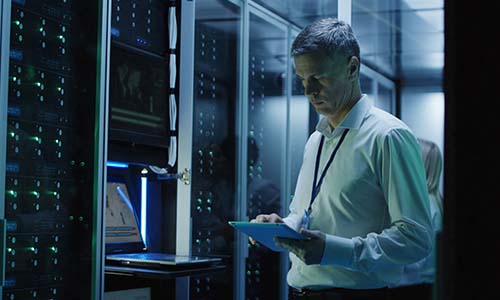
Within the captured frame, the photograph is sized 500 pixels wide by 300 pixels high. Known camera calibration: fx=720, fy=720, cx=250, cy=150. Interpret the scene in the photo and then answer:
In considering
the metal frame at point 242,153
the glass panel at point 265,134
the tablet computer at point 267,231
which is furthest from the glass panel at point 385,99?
the tablet computer at point 267,231

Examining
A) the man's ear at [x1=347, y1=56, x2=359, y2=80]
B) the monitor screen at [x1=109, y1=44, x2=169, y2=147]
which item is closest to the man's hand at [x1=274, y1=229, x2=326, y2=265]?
the man's ear at [x1=347, y1=56, x2=359, y2=80]

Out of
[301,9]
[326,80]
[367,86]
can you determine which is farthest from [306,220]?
[367,86]

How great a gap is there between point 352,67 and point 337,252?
557 millimetres

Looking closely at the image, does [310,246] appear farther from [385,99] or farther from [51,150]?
[385,99]

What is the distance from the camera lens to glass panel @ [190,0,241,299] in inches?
161

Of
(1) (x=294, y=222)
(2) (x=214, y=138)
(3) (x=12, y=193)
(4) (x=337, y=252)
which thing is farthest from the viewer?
(2) (x=214, y=138)

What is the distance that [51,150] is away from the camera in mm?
2818

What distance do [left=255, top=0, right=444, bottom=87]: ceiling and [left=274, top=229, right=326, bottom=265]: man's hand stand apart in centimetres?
254

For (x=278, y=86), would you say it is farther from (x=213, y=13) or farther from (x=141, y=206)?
(x=141, y=206)

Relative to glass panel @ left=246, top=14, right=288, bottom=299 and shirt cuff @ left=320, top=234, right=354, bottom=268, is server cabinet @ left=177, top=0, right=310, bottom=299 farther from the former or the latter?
shirt cuff @ left=320, top=234, right=354, bottom=268

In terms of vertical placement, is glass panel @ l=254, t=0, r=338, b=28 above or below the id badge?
above

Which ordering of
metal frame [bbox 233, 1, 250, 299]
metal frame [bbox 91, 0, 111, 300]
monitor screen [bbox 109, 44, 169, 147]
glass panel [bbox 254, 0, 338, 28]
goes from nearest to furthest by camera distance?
metal frame [bbox 91, 0, 111, 300] → monitor screen [bbox 109, 44, 169, 147] → metal frame [bbox 233, 1, 250, 299] → glass panel [bbox 254, 0, 338, 28]

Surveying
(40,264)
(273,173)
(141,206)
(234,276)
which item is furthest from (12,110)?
(273,173)

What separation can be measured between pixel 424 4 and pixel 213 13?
2095 mm
